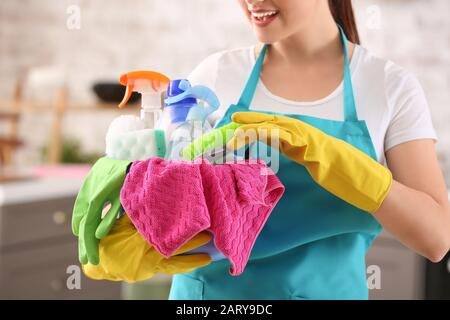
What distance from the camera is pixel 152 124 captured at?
0.86 metres

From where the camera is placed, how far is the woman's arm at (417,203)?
90 cm

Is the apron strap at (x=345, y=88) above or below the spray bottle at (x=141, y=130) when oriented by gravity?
below

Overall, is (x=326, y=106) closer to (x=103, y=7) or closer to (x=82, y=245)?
(x=82, y=245)

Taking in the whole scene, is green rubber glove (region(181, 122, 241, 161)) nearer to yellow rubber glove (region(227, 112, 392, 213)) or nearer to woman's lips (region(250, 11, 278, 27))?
yellow rubber glove (region(227, 112, 392, 213))

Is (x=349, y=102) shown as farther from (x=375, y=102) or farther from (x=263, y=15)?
(x=263, y=15)

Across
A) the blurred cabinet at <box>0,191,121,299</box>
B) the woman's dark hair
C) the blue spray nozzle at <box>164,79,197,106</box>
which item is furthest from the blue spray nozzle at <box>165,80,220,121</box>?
the blurred cabinet at <box>0,191,121,299</box>

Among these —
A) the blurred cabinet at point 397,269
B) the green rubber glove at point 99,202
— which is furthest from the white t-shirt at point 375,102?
the blurred cabinet at point 397,269

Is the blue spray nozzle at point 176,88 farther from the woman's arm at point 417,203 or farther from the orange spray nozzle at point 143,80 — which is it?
the woman's arm at point 417,203

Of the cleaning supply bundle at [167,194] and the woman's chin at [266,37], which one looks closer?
the cleaning supply bundle at [167,194]

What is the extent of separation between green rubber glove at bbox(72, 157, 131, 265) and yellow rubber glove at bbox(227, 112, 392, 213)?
14cm

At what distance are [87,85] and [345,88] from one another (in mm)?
2855

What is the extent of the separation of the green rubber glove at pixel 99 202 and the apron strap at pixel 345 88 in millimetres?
315

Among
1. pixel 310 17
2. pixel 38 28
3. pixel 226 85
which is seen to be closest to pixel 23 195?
pixel 226 85

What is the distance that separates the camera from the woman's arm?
902 mm
